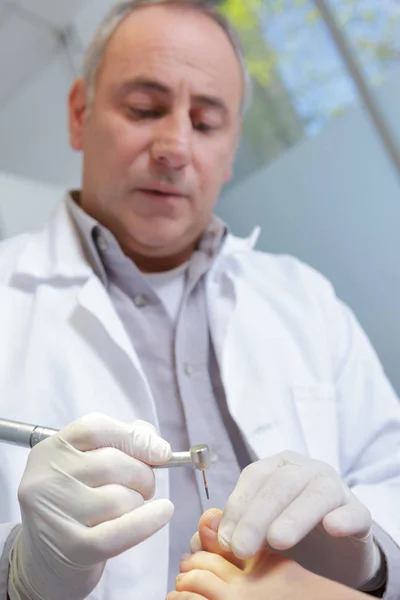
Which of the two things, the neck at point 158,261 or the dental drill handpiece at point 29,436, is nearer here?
the dental drill handpiece at point 29,436

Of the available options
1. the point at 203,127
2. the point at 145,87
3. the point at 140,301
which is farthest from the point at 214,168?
the point at 140,301

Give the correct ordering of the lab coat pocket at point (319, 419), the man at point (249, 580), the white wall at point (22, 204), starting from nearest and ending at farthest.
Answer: the man at point (249, 580)
the lab coat pocket at point (319, 419)
the white wall at point (22, 204)

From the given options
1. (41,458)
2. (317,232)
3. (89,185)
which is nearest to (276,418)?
(41,458)

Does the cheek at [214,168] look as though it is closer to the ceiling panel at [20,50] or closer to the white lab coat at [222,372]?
the white lab coat at [222,372]

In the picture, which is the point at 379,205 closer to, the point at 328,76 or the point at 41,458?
the point at 328,76

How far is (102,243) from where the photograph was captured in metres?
0.84

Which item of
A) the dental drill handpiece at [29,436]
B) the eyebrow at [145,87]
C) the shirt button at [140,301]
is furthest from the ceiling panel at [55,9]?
the dental drill handpiece at [29,436]

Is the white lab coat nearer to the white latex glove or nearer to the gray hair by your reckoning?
the white latex glove

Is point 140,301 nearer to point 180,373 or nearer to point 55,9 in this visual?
point 180,373

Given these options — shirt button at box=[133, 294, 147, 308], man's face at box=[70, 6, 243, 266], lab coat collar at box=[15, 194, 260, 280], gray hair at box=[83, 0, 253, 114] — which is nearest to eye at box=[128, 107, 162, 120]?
man's face at box=[70, 6, 243, 266]

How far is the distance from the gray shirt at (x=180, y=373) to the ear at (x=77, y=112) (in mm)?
178

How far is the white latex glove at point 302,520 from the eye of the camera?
43 centimetres

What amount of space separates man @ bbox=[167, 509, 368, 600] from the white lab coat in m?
0.18

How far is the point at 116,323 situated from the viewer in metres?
0.73
